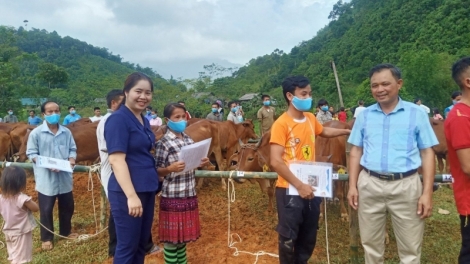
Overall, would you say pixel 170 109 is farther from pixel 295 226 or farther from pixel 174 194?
pixel 295 226

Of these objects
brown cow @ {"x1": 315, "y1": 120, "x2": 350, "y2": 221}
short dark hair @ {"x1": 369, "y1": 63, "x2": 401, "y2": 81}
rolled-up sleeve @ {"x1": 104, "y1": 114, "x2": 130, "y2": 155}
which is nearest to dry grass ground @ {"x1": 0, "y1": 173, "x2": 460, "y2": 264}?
brown cow @ {"x1": 315, "y1": 120, "x2": 350, "y2": 221}

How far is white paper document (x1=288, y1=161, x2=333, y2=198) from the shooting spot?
3115 millimetres

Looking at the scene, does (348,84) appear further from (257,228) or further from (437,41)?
(257,228)

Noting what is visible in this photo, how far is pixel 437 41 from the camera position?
113 ft

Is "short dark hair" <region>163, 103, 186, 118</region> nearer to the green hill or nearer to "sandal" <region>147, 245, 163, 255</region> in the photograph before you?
"sandal" <region>147, 245, 163, 255</region>

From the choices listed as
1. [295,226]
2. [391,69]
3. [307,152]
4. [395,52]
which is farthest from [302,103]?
[395,52]

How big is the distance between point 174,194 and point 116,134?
1.05 m

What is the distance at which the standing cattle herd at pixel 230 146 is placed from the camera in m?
6.61

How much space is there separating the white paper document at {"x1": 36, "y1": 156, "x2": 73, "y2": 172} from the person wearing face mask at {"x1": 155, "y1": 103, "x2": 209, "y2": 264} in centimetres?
202

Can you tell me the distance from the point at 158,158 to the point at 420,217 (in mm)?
2347

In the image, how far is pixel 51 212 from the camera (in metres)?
5.29

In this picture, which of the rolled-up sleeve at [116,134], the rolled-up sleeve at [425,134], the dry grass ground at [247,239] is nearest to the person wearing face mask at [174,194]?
the rolled-up sleeve at [116,134]

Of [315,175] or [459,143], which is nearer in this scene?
[459,143]

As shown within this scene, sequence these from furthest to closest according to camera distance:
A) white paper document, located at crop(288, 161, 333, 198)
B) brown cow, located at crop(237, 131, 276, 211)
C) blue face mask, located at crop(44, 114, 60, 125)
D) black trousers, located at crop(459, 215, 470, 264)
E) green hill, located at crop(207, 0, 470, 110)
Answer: green hill, located at crop(207, 0, 470, 110), brown cow, located at crop(237, 131, 276, 211), blue face mask, located at crop(44, 114, 60, 125), white paper document, located at crop(288, 161, 333, 198), black trousers, located at crop(459, 215, 470, 264)
